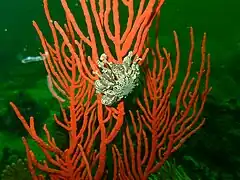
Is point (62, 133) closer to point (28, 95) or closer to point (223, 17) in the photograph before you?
point (28, 95)

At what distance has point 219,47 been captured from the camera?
11.9 meters

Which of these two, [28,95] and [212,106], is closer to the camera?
[212,106]

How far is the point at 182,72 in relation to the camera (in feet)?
34.7

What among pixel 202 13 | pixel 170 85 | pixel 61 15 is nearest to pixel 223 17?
pixel 202 13

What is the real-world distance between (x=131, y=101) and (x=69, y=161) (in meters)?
3.63

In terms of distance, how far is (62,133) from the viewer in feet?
18.5

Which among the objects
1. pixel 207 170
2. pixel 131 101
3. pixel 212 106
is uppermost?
pixel 131 101

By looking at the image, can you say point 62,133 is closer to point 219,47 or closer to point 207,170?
point 207,170

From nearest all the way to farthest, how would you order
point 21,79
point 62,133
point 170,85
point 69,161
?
point 69,161 → point 170,85 → point 62,133 → point 21,79

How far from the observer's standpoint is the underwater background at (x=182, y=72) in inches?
214

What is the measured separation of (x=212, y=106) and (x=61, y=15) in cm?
1000

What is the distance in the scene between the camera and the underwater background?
17.8 ft

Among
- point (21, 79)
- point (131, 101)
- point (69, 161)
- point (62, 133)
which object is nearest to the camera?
point (69, 161)

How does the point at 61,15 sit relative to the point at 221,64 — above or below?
above
